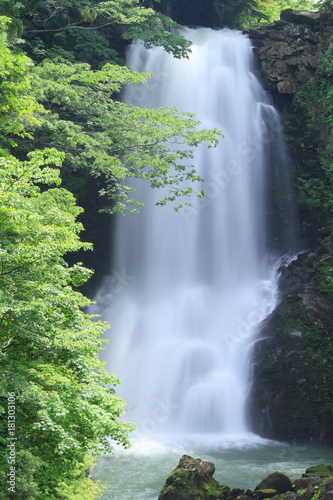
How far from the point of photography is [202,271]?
846 inches

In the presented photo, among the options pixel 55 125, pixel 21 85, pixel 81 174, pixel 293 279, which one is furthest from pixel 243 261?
pixel 21 85

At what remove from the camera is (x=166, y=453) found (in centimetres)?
1317

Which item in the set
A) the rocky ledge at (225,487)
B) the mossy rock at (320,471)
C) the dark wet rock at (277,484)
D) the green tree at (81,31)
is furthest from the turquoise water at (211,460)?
the green tree at (81,31)

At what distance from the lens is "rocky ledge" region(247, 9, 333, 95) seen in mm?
23875

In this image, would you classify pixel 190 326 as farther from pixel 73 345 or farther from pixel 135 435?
pixel 73 345

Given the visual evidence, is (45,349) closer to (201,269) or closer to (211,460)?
(211,460)

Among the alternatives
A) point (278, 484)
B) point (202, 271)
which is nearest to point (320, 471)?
point (278, 484)

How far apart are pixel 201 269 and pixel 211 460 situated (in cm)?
999

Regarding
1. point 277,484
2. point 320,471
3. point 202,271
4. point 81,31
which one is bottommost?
point 277,484

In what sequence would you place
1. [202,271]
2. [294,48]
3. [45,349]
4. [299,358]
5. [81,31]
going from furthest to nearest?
[294,48], [202,271], [81,31], [299,358], [45,349]

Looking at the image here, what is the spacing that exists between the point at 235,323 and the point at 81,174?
333 inches

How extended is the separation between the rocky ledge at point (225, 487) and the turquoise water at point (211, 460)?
90cm

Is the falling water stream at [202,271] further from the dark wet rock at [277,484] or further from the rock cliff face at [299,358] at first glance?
the dark wet rock at [277,484]

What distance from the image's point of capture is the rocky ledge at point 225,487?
8.87 m
